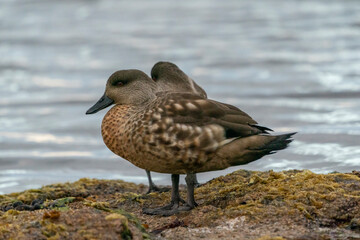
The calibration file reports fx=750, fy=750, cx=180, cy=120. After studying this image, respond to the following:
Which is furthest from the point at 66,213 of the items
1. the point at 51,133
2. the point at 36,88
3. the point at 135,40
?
the point at 135,40

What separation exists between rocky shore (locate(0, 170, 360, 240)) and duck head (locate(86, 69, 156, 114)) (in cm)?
92

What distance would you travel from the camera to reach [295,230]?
540 cm

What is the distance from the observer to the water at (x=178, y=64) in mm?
10750

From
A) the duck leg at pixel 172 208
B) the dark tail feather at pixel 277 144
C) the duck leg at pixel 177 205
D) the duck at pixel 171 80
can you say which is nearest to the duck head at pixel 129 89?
the duck leg at pixel 172 208

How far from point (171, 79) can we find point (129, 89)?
1.72 m

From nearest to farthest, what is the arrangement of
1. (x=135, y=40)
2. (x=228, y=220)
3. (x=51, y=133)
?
(x=228, y=220)
(x=51, y=133)
(x=135, y=40)

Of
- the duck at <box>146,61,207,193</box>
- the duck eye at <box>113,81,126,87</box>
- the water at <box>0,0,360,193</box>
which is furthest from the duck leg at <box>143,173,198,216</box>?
the water at <box>0,0,360,193</box>

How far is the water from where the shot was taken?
10750 mm

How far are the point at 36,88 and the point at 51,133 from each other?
342 cm

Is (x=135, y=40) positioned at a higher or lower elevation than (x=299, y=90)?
higher

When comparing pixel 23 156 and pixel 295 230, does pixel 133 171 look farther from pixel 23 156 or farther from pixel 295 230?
pixel 295 230

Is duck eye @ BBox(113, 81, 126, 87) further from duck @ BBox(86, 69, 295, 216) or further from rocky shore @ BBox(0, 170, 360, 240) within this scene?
rocky shore @ BBox(0, 170, 360, 240)

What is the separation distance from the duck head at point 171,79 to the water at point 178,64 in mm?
1414

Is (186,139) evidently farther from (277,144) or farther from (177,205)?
(277,144)
